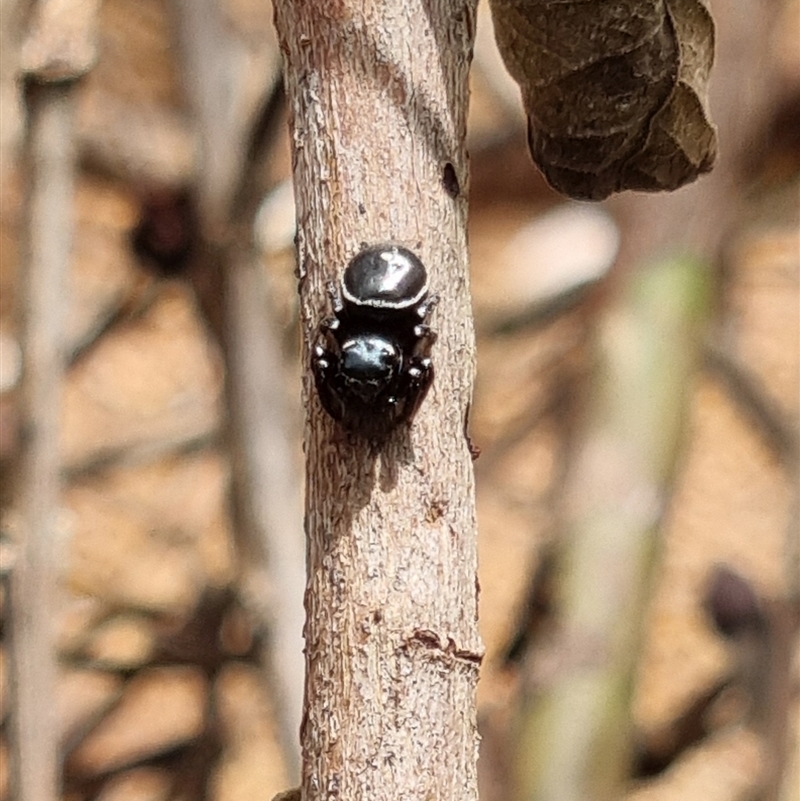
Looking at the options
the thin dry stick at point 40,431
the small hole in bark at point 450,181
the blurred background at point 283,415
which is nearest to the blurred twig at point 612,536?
the blurred background at point 283,415

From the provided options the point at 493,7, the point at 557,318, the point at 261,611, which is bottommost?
the point at 493,7

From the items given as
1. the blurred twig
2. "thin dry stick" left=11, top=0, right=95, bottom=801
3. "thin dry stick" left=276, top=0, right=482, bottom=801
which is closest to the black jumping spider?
Answer: "thin dry stick" left=276, top=0, right=482, bottom=801

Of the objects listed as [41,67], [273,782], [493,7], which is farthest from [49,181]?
[273,782]

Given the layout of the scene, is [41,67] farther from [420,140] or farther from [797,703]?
[797,703]

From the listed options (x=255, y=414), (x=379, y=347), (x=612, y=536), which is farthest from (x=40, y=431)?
(x=612, y=536)

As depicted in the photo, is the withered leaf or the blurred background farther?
the blurred background

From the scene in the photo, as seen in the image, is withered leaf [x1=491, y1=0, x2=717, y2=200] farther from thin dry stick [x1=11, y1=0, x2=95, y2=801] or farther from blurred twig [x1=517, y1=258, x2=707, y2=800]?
blurred twig [x1=517, y1=258, x2=707, y2=800]

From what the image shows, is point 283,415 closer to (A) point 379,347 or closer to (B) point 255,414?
(B) point 255,414
